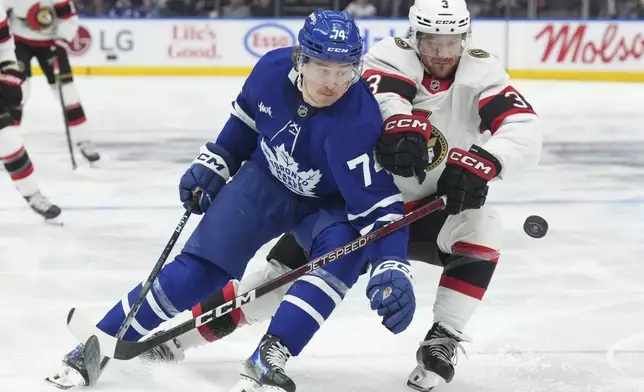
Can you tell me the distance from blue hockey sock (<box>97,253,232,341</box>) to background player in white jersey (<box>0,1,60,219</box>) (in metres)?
2.05

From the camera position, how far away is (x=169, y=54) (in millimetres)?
9172

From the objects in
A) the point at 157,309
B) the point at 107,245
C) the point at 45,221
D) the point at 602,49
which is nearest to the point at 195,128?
the point at 45,221

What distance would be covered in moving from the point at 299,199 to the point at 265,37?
696 centimetres

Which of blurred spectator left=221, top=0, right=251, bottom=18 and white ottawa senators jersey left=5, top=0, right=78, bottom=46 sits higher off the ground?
white ottawa senators jersey left=5, top=0, right=78, bottom=46

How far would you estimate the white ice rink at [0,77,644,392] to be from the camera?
2498mm

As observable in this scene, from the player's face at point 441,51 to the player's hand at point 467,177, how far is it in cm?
26

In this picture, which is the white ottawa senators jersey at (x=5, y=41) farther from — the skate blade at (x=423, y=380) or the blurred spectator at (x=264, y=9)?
the blurred spectator at (x=264, y=9)

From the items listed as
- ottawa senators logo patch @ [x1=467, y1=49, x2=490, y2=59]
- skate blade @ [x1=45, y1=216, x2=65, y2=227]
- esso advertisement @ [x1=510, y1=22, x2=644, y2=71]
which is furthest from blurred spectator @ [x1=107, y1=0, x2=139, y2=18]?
ottawa senators logo patch @ [x1=467, y1=49, x2=490, y2=59]

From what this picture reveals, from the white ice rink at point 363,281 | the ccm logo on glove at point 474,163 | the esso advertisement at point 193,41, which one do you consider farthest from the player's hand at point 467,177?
the esso advertisement at point 193,41

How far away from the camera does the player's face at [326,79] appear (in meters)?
2.16

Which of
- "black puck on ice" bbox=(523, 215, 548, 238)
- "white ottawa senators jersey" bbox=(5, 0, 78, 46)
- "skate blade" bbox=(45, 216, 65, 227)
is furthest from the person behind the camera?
"white ottawa senators jersey" bbox=(5, 0, 78, 46)

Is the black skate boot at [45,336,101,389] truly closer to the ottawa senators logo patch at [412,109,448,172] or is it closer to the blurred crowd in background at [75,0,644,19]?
the ottawa senators logo patch at [412,109,448,172]

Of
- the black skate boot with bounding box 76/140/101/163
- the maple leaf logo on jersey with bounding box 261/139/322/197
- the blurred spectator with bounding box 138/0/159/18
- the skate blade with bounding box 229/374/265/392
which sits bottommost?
the blurred spectator with bounding box 138/0/159/18

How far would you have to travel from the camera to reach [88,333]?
2.24 metres
